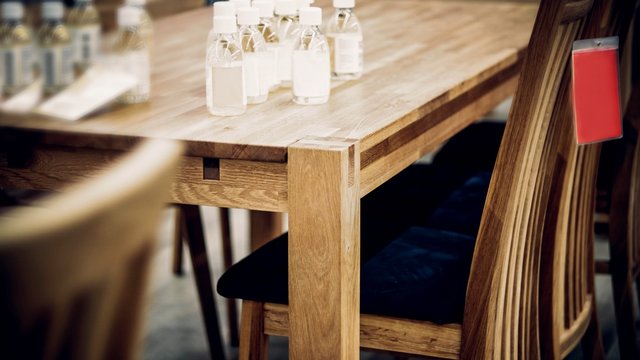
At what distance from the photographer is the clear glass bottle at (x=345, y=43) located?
1656mm

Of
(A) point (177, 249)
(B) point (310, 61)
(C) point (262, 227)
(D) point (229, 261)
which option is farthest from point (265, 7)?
(A) point (177, 249)

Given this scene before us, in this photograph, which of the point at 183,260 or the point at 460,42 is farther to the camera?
the point at 183,260

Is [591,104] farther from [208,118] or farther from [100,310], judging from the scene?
[100,310]

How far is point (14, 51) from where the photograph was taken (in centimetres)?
142

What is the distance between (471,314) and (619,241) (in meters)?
0.80

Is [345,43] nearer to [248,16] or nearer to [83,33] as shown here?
[248,16]

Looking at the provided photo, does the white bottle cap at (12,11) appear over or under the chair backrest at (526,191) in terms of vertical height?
over

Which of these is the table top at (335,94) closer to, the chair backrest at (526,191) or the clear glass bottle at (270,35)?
the clear glass bottle at (270,35)

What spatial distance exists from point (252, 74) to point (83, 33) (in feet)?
0.84

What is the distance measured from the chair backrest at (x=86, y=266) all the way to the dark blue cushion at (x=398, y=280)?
2.70 ft

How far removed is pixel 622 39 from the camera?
1833 millimetres

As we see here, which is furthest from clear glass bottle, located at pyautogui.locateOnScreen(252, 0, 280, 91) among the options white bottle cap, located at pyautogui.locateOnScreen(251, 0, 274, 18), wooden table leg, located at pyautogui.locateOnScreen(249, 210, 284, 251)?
wooden table leg, located at pyautogui.locateOnScreen(249, 210, 284, 251)

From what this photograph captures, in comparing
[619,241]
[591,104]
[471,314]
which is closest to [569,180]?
[591,104]

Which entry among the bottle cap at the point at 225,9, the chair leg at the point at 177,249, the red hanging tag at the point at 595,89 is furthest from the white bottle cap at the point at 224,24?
the chair leg at the point at 177,249
